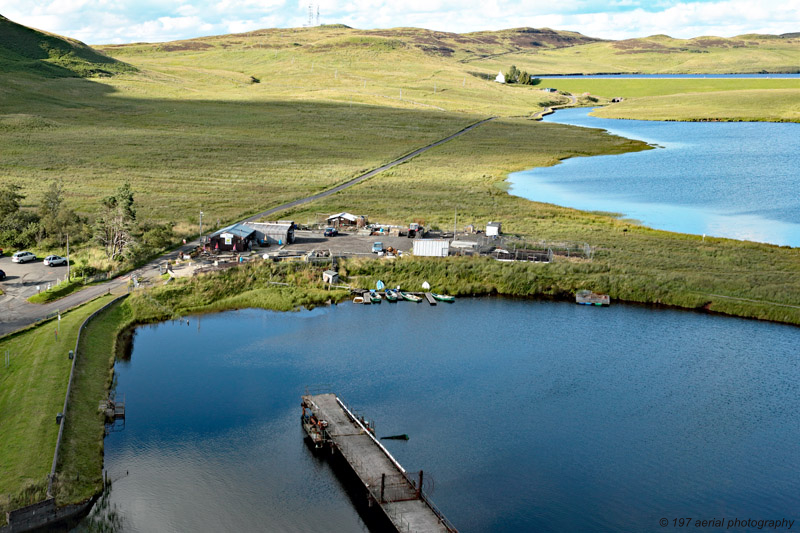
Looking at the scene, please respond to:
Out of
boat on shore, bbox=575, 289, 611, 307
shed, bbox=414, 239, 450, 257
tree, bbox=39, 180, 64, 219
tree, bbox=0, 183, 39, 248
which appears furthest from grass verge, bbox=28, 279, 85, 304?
boat on shore, bbox=575, 289, 611, 307

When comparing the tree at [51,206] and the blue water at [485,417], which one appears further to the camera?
the tree at [51,206]

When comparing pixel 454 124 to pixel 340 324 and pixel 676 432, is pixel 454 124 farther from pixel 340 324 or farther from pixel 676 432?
pixel 676 432

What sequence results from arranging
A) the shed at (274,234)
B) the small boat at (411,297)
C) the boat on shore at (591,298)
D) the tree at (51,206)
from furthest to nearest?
the tree at (51,206) → the shed at (274,234) → the boat on shore at (591,298) → the small boat at (411,297)

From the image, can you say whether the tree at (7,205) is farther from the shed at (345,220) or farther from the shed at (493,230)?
the shed at (493,230)

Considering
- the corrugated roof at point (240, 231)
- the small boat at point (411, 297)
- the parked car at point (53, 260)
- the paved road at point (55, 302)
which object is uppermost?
the corrugated roof at point (240, 231)

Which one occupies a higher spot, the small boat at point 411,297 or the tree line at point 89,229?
the tree line at point 89,229

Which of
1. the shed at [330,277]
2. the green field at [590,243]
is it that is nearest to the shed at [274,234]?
the shed at [330,277]

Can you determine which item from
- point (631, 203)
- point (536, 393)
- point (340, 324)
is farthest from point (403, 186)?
point (536, 393)

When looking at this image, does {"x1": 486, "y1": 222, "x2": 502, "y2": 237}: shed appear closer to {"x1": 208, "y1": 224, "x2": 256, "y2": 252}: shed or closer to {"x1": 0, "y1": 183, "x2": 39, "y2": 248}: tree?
{"x1": 208, "y1": 224, "x2": 256, "y2": 252}: shed

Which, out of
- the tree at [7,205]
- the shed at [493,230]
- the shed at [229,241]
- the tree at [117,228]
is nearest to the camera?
the tree at [117,228]

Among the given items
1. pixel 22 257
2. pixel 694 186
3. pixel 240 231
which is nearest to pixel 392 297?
pixel 240 231
